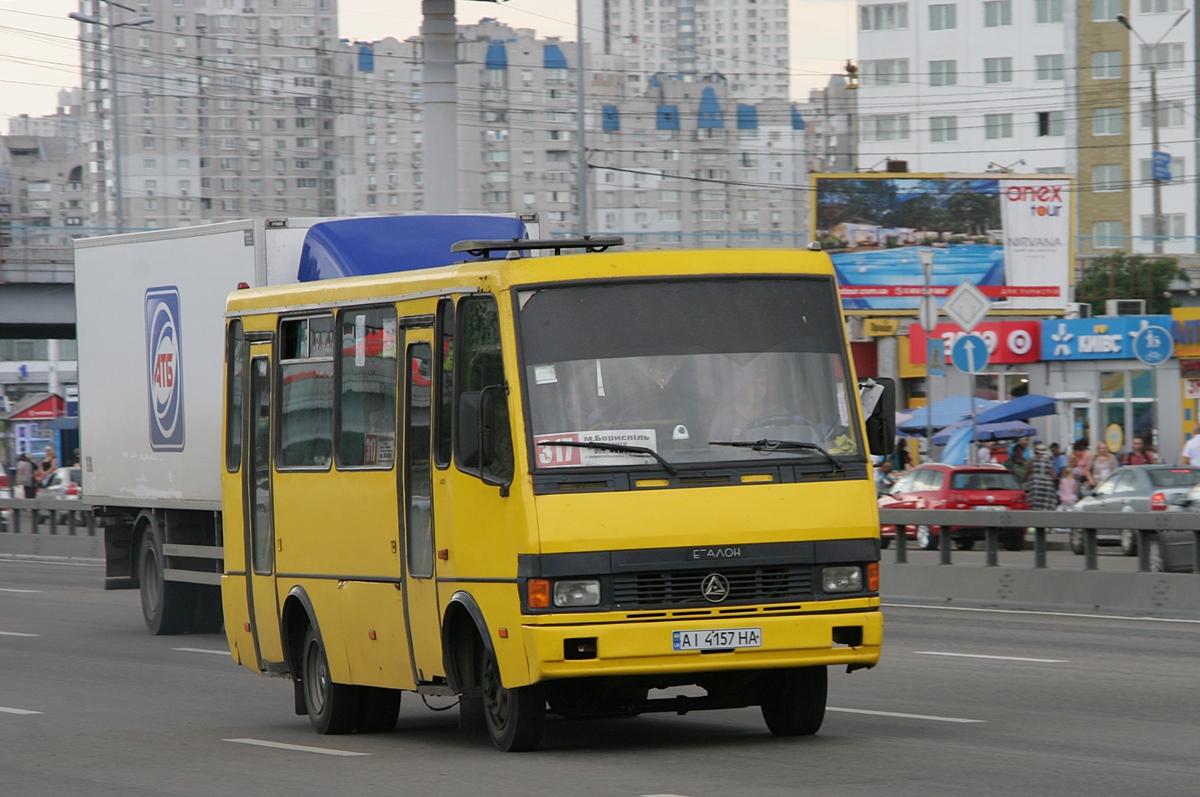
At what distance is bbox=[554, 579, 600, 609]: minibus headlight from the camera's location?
9.70m

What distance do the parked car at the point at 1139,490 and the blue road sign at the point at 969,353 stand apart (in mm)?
3694

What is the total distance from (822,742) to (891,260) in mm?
50131

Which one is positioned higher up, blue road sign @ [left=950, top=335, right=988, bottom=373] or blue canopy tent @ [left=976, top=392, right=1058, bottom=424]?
blue road sign @ [left=950, top=335, right=988, bottom=373]

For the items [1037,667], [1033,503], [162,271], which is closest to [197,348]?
[162,271]

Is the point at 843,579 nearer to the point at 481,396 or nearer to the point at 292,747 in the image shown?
the point at 481,396

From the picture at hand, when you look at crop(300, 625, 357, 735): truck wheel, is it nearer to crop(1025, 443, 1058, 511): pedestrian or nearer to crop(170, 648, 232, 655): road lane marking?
crop(170, 648, 232, 655): road lane marking

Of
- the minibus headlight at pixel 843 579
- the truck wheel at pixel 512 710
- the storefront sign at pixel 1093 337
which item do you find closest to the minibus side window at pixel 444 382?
the truck wheel at pixel 512 710

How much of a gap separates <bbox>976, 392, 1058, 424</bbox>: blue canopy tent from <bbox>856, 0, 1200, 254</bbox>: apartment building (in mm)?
70120

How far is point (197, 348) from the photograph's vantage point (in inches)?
741

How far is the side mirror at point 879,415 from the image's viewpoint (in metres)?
10.4

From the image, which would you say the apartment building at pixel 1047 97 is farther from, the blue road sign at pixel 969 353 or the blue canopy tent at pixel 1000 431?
the blue road sign at pixel 969 353


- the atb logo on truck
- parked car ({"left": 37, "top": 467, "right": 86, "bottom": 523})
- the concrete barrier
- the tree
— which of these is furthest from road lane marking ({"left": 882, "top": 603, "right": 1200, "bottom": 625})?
the tree

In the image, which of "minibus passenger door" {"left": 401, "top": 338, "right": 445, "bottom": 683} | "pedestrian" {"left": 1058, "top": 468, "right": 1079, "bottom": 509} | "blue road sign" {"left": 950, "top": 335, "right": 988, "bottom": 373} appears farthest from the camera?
"pedestrian" {"left": 1058, "top": 468, "right": 1079, "bottom": 509}

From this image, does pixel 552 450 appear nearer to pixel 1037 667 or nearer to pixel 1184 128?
pixel 1037 667
